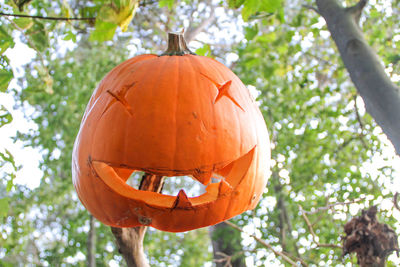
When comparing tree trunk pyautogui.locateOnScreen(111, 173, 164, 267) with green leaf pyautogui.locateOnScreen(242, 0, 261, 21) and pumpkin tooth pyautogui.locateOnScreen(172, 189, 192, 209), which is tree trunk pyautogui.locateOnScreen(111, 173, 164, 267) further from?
green leaf pyautogui.locateOnScreen(242, 0, 261, 21)

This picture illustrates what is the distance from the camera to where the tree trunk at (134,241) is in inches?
43.2

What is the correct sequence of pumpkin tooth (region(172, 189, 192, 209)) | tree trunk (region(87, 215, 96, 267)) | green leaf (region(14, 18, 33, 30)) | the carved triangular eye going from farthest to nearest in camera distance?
tree trunk (region(87, 215, 96, 267)) < green leaf (region(14, 18, 33, 30)) < the carved triangular eye < pumpkin tooth (region(172, 189, 192, 209))

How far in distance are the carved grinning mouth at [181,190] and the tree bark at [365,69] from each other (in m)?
0.70

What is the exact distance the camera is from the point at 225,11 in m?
5.68

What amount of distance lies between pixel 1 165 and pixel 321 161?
3347 millimetres

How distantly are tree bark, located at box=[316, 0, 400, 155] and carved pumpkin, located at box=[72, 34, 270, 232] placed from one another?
0.62 meters

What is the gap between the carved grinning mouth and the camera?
87 centimetres

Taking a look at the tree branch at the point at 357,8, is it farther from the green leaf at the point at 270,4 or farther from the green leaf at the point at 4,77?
the green leaf at the point at 4,77

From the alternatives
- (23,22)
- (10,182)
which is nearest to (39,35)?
(23,22)

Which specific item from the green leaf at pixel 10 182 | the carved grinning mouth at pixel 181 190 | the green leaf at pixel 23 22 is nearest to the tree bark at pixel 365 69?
the carved grinning mouth at pixel 181 190

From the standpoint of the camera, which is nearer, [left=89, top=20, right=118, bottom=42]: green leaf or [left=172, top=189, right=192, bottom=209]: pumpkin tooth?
[left=172, top=189, right=192, bottom=209]: pumpkin tooth

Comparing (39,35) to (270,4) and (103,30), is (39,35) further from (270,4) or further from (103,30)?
(270,4)

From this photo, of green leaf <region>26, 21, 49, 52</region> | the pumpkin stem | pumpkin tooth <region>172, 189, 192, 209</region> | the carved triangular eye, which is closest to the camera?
pumpkin tooth <region>172, 189, 192, 209</region>

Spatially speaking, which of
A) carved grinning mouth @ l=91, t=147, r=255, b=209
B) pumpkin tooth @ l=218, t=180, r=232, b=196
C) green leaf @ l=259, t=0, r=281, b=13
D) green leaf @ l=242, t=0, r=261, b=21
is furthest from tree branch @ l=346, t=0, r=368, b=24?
pumpkin tooth @ l=218, t=180, r=232, b=196
